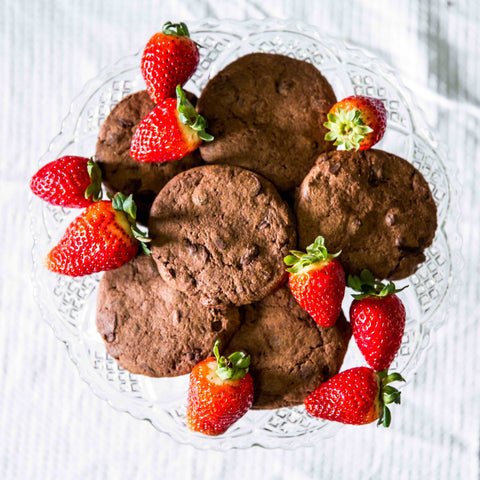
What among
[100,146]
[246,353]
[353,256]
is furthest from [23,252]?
[353,256]

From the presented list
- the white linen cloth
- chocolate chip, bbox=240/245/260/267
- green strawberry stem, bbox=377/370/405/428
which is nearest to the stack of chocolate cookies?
chocolate chip, bbox=240/245/260/267

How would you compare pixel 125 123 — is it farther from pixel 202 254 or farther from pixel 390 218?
pixel 390 218

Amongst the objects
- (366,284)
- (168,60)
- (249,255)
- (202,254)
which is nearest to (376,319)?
(366,284)

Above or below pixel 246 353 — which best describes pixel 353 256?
above

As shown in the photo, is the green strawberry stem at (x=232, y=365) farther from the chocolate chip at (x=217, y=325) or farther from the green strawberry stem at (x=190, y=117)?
the green strawberry stem at (x=190, y=117)

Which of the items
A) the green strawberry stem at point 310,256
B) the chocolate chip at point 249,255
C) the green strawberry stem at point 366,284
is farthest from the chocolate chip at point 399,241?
the chocolate chip at point 249,255

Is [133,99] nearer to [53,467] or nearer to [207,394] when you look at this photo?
[207,394]
